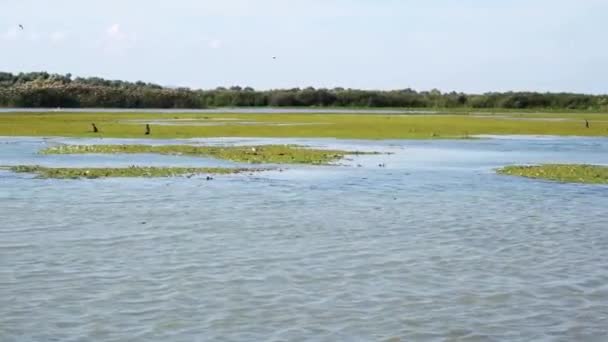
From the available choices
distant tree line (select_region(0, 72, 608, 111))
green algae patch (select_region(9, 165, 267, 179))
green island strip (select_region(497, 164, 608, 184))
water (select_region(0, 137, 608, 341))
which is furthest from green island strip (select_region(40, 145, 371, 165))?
distant tree line (select_region(0, 72, 608, 111))

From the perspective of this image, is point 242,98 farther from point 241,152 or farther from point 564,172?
point 564,172

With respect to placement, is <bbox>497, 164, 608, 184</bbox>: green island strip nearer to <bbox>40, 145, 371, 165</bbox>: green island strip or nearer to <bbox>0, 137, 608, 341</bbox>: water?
<bbox>0, 137, 608, 341</bbox>: water

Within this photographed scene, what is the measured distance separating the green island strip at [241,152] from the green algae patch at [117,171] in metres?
4.08

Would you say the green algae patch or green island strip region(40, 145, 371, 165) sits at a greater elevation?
the green algae patch

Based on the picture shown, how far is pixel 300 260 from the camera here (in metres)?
14.7

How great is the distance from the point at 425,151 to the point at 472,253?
26.4 m

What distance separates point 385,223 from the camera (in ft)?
61.9

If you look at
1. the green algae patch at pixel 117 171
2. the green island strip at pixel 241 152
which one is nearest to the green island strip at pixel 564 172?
the green island strip at pixel 241 152

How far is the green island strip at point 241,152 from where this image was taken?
1350 inches

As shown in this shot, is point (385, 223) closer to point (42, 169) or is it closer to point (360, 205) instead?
point (360, 205)

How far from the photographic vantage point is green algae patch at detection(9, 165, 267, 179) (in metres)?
27.4

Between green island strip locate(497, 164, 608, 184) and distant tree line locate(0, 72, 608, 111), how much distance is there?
3901 inches

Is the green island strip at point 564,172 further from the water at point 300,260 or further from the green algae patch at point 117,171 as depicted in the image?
the green algae patch at point 117,171

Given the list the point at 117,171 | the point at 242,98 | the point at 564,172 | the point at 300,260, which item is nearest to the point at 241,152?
the point at 117,171
